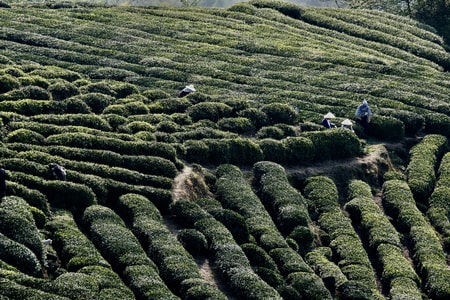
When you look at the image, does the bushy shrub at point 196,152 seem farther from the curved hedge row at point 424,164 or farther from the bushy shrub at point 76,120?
the curved hedge row at point 424,164

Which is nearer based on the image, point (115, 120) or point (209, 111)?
point (115, 120)

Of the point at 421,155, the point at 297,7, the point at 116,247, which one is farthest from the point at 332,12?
the point at 116,247

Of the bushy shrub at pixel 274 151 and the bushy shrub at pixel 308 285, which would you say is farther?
the bushy shrub at pixel 274 151

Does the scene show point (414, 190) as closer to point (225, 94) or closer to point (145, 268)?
point (225, 94)

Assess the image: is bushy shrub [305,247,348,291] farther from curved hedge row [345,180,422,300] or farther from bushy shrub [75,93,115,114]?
bushy shrub [75,93,115,114]

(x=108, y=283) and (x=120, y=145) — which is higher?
(x=120, y=145)

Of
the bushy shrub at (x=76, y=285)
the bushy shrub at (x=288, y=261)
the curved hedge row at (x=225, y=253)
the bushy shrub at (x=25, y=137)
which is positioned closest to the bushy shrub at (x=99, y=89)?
the bushy shrub at (x=25, y=137)

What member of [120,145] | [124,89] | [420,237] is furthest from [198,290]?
[124,89]

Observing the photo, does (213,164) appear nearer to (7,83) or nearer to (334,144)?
(334,144)

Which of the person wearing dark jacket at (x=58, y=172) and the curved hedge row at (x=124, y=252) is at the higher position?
the person wearing dark jacket at (x=58, y=172)
